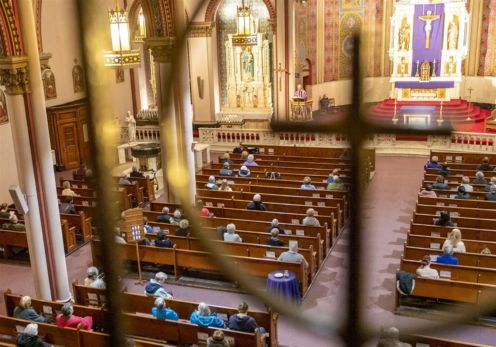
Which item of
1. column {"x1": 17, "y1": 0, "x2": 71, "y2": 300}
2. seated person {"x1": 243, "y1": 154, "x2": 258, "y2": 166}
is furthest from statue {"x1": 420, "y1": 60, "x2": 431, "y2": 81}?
column {"x1": 17, "y1": 0, "x2": 71, "y2": 300}

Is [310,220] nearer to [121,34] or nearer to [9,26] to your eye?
[121,34]

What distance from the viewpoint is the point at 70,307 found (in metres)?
8.34

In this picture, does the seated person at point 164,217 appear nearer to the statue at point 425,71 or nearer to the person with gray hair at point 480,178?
the person with gray hair at point 480,178

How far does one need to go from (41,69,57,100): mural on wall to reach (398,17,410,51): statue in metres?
14.5

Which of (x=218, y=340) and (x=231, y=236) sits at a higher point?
(x=231, y=236)

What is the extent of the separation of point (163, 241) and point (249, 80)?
1378cm

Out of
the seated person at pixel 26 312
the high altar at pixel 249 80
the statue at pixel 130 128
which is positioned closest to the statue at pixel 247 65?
the high altar at pixel 249 80

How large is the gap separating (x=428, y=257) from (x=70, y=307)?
6198 millimetres

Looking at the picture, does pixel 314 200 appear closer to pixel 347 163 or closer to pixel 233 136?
pixel 233 136

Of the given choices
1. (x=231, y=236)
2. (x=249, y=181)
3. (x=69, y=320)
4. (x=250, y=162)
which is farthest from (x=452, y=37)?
(x=69, y=320)

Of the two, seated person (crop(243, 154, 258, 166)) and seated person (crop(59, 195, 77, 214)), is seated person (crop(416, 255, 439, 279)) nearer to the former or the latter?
seated person (crop(243, 154, 258, 166))

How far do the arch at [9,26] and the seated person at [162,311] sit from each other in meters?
4.86

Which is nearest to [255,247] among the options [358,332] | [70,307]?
[70,307]

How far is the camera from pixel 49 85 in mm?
19656
